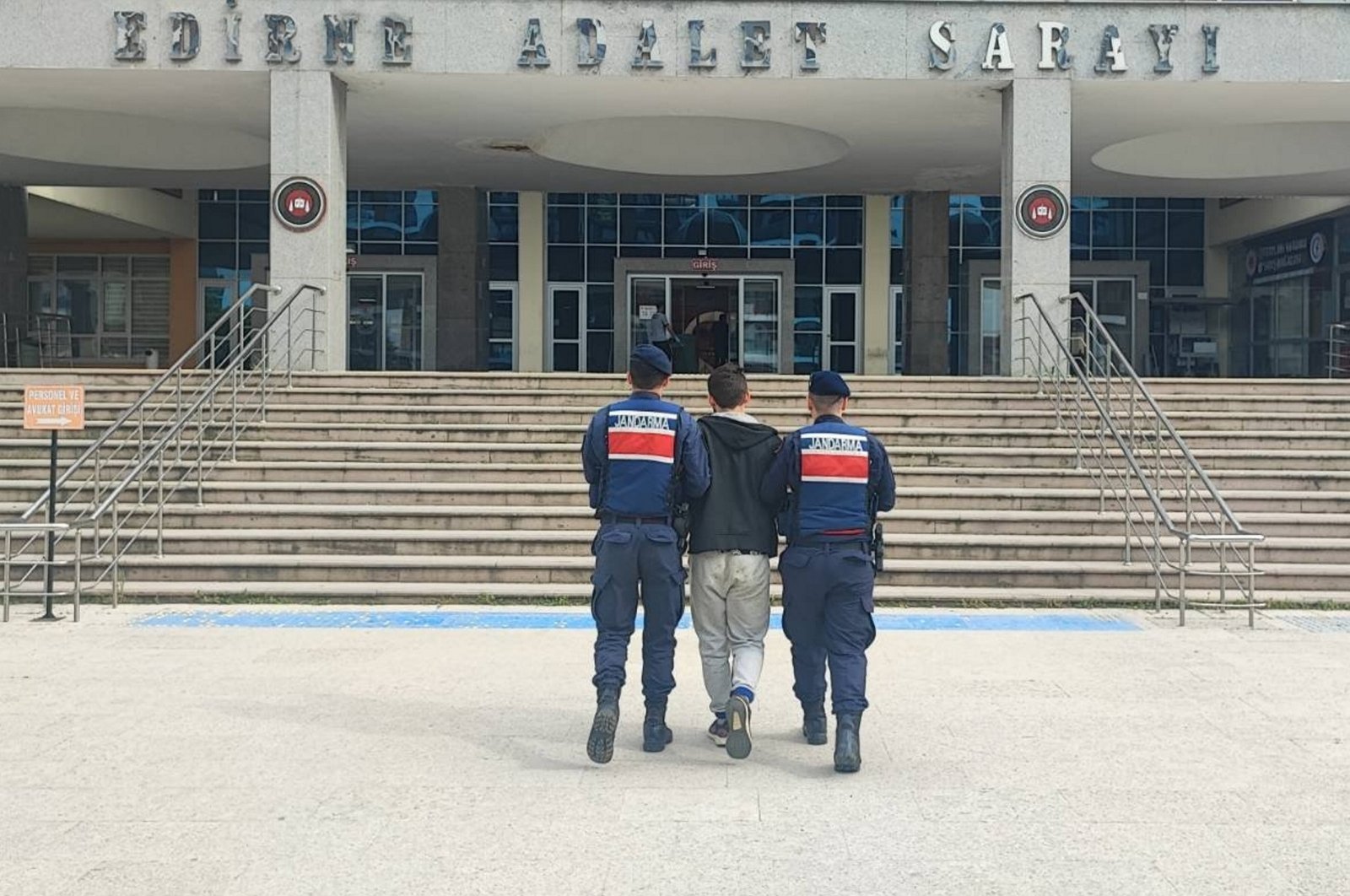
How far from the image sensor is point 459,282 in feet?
82.8

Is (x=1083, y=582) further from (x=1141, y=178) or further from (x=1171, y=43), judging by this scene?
(x=1141, y=178)

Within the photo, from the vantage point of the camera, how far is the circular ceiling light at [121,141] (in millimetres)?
20141

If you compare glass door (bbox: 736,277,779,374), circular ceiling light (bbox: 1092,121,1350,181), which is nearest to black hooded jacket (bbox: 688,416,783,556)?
circular ceiling light (bbox: 1092,121,1350,181)

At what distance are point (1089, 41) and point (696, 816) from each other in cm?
1367

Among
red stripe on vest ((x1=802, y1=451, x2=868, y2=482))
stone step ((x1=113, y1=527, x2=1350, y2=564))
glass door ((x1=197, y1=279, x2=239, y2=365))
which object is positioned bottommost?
stone step ((x1=113, y1=527, x2=1350, y2=564))

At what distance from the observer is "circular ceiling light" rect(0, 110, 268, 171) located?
20.1 metres

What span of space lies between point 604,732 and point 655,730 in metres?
0.35

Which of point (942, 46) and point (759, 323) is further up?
point (942, 46)

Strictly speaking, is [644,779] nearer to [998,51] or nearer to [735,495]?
[735,495]

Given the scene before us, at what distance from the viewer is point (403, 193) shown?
2606 centimetres

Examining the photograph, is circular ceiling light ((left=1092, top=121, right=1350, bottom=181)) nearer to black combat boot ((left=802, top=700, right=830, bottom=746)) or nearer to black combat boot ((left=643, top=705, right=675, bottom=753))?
black combat boot ((left=802, top=700, right=830, bottom=746))

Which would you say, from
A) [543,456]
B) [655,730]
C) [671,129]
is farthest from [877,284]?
[655,730]

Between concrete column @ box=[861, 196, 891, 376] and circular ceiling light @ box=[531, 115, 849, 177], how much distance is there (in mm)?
4329

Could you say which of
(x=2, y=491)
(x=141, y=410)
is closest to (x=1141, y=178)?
(x=141, y=410)
